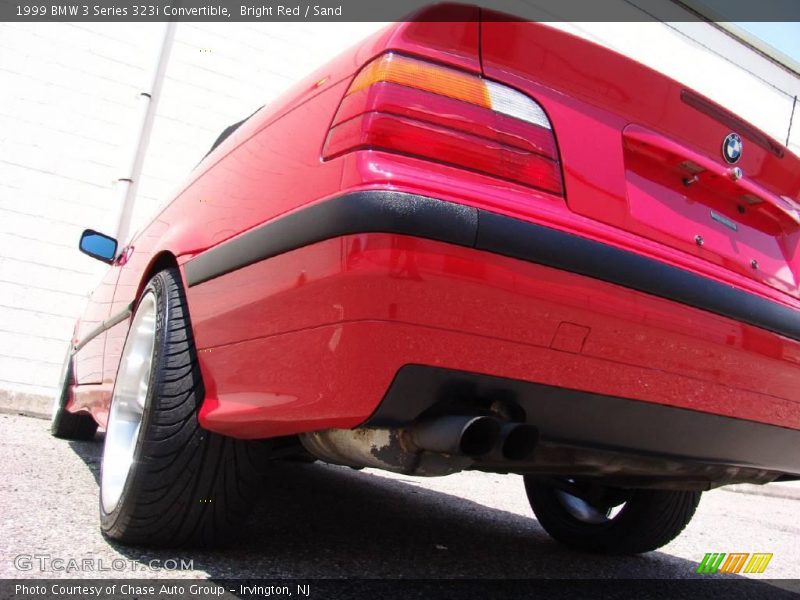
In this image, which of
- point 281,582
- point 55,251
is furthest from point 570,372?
Result: point 55,251

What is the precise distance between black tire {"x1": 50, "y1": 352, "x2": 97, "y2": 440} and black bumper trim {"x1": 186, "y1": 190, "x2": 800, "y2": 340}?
9.39ft

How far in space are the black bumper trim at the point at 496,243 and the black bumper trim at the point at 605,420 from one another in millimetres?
234

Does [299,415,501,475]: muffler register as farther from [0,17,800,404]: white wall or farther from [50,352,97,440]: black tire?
[0,17,800,404]: white wall

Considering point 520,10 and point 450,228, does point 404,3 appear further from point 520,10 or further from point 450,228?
point 450,228

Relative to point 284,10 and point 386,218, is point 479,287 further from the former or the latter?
point 284,10

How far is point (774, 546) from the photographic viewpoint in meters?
3.68

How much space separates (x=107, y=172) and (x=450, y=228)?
5.42m

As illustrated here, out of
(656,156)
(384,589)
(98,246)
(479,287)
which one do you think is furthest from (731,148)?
(98,246)

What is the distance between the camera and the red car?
1248 millimetres

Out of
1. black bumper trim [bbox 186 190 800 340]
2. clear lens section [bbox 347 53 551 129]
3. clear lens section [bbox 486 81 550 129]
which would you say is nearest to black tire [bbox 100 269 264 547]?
black bumper trim [bbox 186 190 800 340]

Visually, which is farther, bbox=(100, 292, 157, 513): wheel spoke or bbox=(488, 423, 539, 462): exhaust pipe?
bbox=(100, 292, 157, 513): wheel spoke

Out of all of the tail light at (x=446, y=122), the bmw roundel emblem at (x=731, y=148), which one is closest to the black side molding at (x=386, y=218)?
the tail light at (x=446, y=122)

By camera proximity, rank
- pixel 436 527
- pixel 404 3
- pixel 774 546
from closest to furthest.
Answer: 1. pixel 436 527
2. pixel 774 546
3. pixel 404 3

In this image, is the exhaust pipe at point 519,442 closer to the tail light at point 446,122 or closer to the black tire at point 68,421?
the tail light at point 446,122
